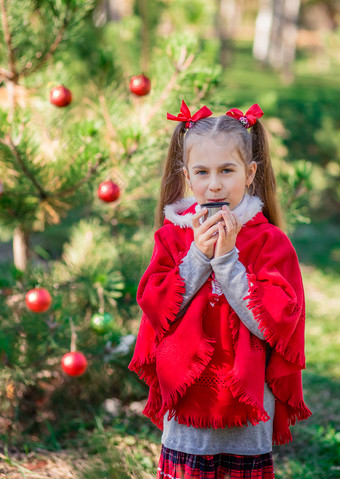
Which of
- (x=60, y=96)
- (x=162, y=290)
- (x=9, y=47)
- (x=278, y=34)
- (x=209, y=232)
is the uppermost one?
(x=278, y=34)

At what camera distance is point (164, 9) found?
4.75 m

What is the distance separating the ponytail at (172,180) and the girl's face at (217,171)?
219 mm

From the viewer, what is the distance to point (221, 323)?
1544mm

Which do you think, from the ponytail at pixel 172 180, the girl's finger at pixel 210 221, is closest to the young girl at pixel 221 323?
the girl's finger at pixel 210 221

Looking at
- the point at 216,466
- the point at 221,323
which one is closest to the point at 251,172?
the point at 221,323

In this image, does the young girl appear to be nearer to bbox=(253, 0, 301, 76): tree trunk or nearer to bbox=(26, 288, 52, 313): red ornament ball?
bbox=(26, 288, 52, 313): red ornament ball

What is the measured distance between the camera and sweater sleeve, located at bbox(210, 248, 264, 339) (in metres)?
1.47

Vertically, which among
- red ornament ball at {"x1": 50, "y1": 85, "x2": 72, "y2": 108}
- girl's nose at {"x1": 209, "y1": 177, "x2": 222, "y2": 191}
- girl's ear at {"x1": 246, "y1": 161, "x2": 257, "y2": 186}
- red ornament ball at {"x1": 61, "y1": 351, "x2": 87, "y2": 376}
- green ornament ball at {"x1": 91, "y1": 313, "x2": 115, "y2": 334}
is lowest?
red ornament ball at {"x1": 61, "y1": 351, "x2": 87, "y2": 376}

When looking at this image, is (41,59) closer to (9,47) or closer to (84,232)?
(9,47)

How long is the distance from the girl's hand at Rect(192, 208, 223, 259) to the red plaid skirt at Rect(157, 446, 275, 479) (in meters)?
0.64

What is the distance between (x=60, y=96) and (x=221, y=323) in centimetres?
134

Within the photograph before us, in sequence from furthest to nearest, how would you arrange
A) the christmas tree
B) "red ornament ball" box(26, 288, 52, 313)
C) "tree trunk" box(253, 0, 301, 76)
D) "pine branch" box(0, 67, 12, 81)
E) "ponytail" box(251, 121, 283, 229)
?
"tree trunk" box(253, 0, 301, 76)
"pine branch" box(0, 67, 12, 81)
the christmas tree
"red ornament ball" box(26, 288, 52, 313)
"ponytail" box(251, 121, 283, 229)

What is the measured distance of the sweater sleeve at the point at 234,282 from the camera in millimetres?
1466

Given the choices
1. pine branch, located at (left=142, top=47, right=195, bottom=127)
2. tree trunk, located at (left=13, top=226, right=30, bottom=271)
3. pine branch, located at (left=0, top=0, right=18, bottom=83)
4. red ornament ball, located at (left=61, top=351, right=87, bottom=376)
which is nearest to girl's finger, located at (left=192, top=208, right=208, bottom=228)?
red ornament ball, located at (left=61, top=351, right=87, bottom=376)
